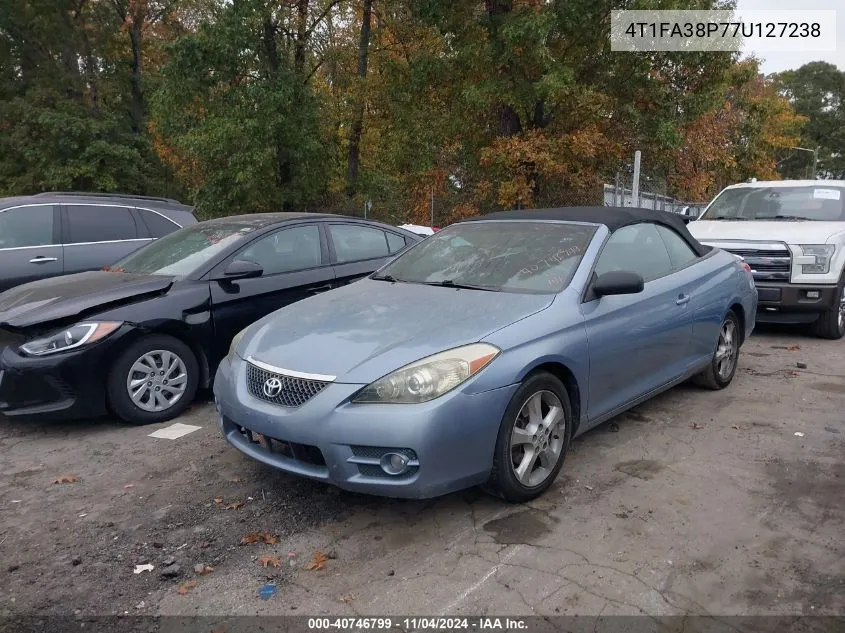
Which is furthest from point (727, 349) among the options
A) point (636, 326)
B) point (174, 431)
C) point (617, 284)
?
point (174, 431)

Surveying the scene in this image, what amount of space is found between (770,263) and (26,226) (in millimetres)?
8275

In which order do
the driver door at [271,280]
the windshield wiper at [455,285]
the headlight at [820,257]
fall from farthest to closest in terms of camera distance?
1. the headlight at [820,257]
2. the driver door at [271,280]
3. the windshield wiper at [455,285]

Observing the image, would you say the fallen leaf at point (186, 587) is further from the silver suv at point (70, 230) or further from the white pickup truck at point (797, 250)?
the white pickup truck at point (797, 250)

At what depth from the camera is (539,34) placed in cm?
1173

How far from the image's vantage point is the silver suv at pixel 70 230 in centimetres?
→ 697

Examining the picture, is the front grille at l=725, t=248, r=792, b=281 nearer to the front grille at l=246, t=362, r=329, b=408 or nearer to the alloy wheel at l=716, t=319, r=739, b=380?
the alloy wheel at l=716, t=319, r=739, b=380

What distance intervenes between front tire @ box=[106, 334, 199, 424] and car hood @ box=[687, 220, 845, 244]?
573cm

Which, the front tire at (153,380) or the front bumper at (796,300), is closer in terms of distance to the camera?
the front tire at (153,380)

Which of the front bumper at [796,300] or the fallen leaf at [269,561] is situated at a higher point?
the front bumper at [796,300]

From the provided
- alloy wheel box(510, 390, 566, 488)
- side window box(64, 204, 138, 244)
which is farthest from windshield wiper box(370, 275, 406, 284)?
side window box(64, 204, 138, 244)

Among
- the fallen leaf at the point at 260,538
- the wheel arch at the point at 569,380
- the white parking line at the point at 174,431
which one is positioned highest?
the wheel arch at the point at 569,380

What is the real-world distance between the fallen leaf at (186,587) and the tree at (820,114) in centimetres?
7029

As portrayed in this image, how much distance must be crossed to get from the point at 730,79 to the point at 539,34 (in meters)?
4.72

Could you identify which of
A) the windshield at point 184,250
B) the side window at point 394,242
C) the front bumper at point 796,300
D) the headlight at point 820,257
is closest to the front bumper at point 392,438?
the windshield at point 184,250
